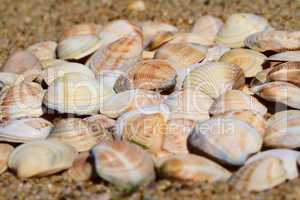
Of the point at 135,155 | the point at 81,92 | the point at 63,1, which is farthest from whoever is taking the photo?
the point at 63,1

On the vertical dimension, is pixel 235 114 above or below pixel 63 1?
below

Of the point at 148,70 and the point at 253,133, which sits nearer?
the point at 253,133

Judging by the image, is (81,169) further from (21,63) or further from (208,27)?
(208,27)

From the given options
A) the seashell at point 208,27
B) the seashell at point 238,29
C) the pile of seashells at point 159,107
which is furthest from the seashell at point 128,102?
the seashell at point 208,27

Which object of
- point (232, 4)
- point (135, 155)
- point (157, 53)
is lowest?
point (135, 155)

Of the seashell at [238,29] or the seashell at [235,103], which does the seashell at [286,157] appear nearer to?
the seashell at [235,103]

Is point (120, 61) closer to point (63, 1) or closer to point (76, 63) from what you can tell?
point (76, 63)

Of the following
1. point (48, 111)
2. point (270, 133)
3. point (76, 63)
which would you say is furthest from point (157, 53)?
point (270, 133)
